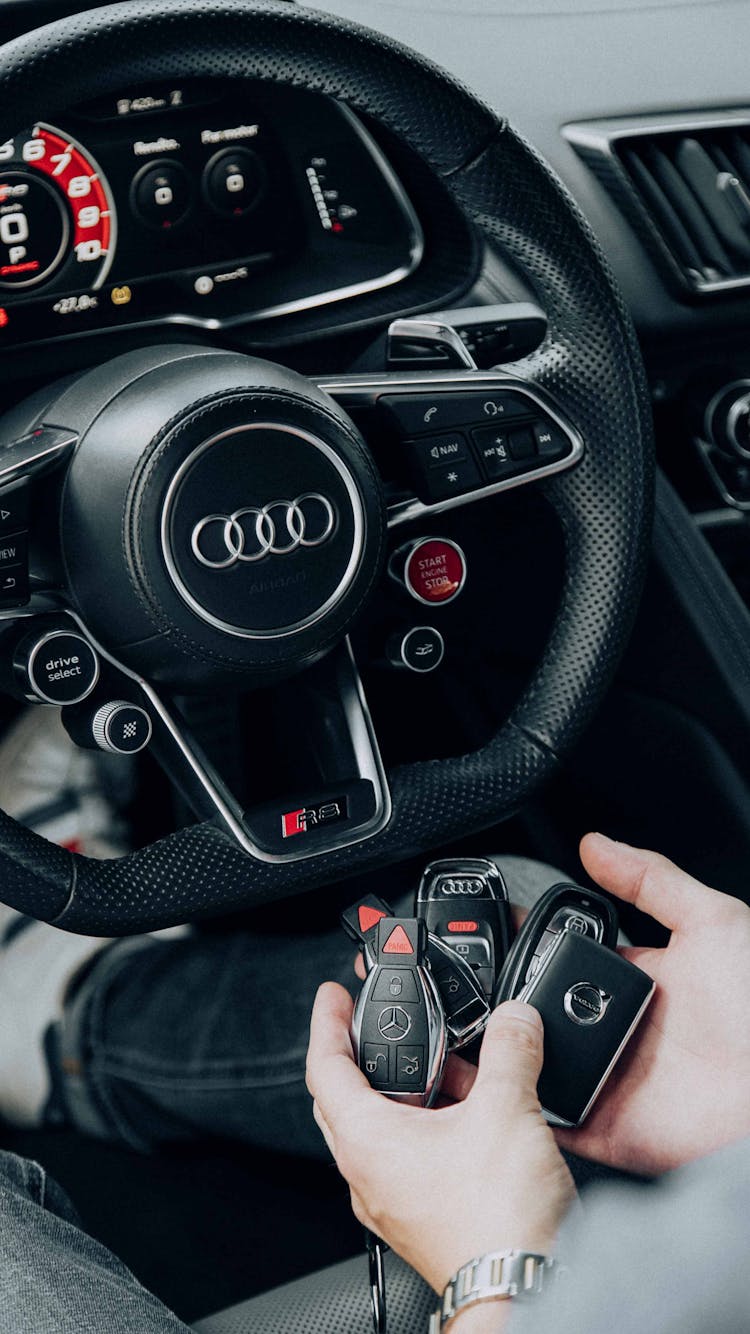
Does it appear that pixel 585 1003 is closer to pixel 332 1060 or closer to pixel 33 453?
pixel 332 1060

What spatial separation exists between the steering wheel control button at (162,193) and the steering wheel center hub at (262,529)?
341mm

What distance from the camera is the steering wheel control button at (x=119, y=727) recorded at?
0.99 m

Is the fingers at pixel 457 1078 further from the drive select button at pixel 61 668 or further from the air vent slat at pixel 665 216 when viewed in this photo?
the air vent slat at pixel 665 216

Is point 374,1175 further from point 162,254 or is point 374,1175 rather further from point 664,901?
point 162,254

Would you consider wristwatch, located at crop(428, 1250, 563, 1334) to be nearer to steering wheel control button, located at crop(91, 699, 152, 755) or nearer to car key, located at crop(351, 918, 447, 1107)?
car key, located at crop(351, 918, 447, 1107)

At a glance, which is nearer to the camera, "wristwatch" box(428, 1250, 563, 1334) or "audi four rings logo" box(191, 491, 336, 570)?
"wristwatch" box(428, 1250, 563, 1334)

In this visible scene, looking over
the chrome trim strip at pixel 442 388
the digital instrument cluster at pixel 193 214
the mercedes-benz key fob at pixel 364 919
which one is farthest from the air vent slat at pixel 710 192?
the mercedes-benz key fob at pixel 364 919

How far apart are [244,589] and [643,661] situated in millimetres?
595

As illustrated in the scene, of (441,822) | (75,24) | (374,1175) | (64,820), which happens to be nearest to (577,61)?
(75,24)

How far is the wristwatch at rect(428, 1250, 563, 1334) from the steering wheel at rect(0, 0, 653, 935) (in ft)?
1.18

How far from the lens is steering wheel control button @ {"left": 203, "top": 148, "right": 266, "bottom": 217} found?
1192mm

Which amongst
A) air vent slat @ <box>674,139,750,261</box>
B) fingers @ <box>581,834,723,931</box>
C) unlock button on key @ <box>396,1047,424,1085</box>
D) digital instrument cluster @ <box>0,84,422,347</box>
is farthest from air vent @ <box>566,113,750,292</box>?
unlock button on key @ <box>396,1047,424,1085</box>

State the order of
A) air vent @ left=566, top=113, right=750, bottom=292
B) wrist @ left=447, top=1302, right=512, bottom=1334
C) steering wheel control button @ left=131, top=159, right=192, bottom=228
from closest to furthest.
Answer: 1. wrist @ left=447, top=1302, right=512, bottom=1334
2. steering wheel control button @ left=131, top=159, right=192, bottom=228
3. air vent @ left=566, top=113, right=750, bottom=292

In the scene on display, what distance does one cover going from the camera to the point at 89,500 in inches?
37.5
